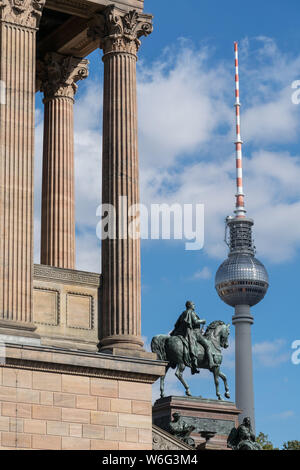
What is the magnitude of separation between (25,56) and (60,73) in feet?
26.3

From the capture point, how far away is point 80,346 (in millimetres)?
47250

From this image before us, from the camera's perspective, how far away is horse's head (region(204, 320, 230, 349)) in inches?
3031

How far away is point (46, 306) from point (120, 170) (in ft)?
21.2

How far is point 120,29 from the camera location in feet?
166

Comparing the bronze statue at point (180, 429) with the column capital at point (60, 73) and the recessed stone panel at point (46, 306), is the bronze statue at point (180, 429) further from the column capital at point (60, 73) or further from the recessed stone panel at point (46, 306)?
the recessed stone panel at point (46, 306)

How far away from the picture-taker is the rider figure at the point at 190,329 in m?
73.6

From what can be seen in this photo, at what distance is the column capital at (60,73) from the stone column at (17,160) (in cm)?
704

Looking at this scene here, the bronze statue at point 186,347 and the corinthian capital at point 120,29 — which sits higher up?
the corinthian capital at point 120,29

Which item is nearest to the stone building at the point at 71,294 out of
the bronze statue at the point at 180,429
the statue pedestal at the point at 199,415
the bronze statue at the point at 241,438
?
the bronze statue at the point at 180,429

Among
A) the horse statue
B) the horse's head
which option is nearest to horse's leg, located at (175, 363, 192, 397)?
the horse statue

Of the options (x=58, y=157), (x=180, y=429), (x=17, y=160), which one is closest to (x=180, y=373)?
(x=180, y=429)

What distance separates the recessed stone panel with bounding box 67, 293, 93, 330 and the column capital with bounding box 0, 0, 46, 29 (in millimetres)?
10934

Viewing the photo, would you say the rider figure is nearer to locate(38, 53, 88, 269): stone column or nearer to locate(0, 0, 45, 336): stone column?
locate(38, 53, 88, 269): stone column
